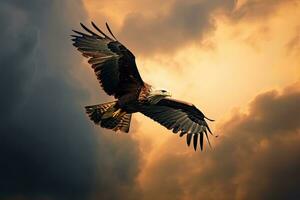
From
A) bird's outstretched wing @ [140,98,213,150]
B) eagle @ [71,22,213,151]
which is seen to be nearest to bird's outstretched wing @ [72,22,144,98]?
eagle @ [71,22,213,151]

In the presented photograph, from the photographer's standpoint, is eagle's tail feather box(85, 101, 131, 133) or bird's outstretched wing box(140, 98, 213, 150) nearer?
eagle's tail feather box(85, 101, 131, 133)

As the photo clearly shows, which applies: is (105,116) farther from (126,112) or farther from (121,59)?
(121,59)

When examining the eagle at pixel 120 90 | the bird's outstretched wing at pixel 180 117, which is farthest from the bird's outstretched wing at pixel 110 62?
the bird's outstretched wing at pixel 180 117

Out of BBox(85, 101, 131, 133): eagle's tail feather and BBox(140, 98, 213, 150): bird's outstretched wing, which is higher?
BBox(140, 98, 213, 150): bird's outstretched wing

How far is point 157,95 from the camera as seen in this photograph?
1819cm

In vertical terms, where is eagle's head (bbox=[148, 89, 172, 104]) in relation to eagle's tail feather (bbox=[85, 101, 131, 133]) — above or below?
above

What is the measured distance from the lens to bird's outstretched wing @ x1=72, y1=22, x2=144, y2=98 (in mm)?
17391

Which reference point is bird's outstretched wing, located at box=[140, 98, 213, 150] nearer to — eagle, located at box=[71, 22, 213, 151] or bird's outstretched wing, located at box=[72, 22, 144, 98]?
eagle, located at box=[71, 22, 213, 151]

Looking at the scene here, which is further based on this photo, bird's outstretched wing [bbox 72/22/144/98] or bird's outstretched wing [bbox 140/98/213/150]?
bird's outstretched wing [bbox 140/98/213/150]

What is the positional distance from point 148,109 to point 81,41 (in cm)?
337

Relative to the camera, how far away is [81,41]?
17.3 m

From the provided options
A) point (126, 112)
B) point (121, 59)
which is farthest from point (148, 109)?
point (121, 59)

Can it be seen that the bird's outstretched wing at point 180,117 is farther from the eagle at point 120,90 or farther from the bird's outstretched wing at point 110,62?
the bird's outstretched wing at point 110,62

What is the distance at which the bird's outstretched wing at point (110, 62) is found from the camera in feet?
57.1
